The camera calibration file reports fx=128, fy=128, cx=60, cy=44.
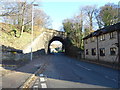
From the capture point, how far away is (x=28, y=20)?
32.2 meters

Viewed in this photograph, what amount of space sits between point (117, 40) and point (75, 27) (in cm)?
2224

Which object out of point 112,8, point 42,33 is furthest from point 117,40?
point 42,33

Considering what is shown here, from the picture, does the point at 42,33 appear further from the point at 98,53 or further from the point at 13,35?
the point at 98,53

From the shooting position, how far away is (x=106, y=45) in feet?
68.1

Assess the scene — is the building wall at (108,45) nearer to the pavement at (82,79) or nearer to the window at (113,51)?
the window at (113,51)

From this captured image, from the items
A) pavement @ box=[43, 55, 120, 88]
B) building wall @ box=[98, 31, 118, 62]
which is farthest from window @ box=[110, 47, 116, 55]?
pavement @ box=[43, 55, 120, 88]

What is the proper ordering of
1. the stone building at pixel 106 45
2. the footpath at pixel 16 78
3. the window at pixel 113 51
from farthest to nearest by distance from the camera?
the window at pixel 113 51 < the stone building at pixel 106 45 < the footpath at pixel 16 78

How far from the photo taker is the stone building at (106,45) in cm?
1798

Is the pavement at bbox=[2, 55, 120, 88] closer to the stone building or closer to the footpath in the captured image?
the footpath

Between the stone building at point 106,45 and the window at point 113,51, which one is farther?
the window at point 113,51

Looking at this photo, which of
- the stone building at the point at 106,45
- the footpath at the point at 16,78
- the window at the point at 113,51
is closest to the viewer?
the footpath at the point at 16,78

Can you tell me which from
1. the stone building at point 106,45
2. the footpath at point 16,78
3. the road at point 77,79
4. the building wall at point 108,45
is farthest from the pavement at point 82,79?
the building wall at point 108,45

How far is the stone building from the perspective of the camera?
18.0m

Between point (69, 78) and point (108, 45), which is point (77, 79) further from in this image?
point (108, 45)
